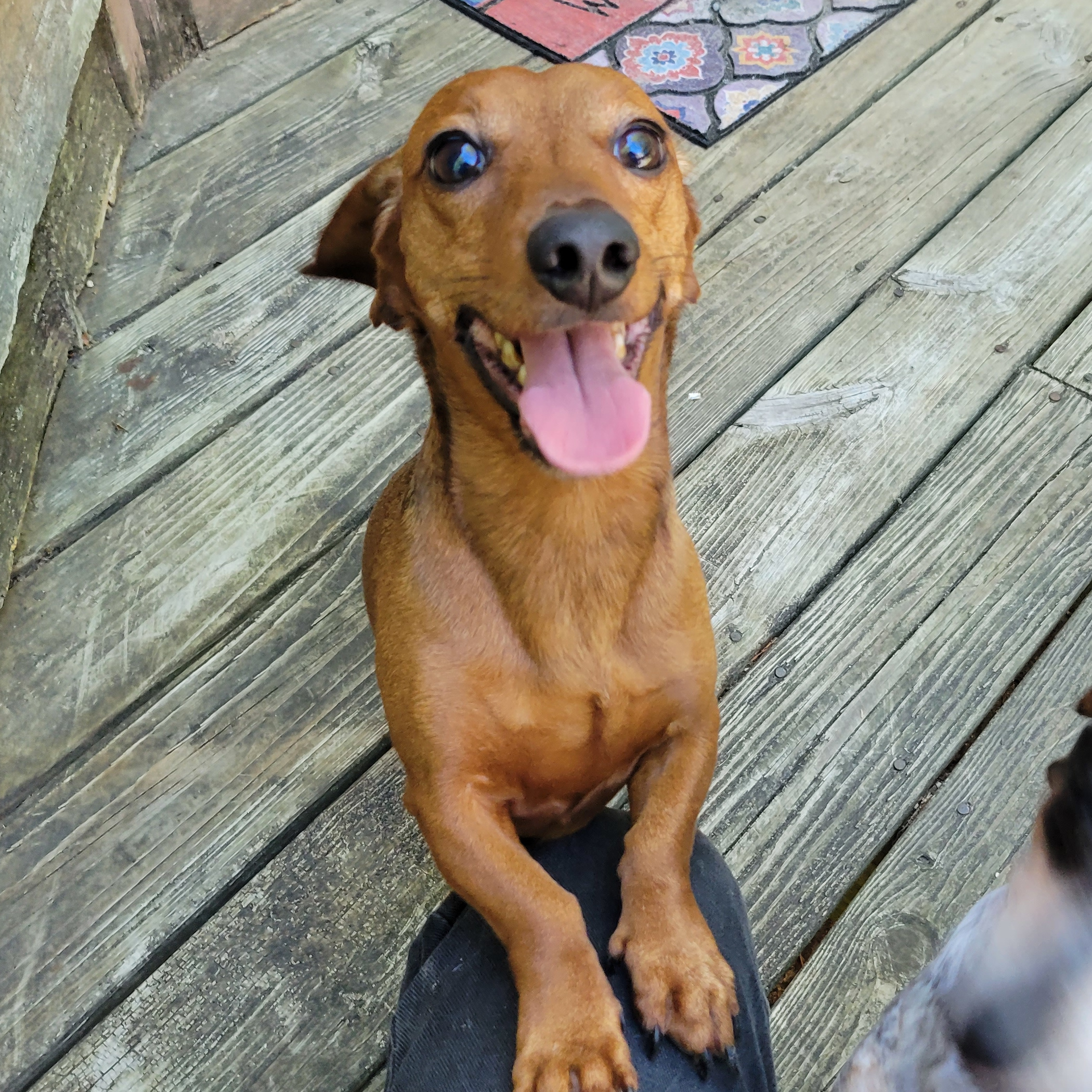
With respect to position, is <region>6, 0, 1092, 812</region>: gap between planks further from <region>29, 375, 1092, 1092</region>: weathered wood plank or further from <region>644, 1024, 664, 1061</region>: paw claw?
<region>644, 1024, 664, 1061</region>: paw claw

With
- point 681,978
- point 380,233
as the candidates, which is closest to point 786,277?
point 380,233

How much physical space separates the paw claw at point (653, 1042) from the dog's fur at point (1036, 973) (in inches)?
37.6

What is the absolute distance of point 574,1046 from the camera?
1.30m

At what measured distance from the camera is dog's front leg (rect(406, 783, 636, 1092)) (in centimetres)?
129

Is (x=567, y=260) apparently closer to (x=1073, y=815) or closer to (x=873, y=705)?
(x=1073, y=815)

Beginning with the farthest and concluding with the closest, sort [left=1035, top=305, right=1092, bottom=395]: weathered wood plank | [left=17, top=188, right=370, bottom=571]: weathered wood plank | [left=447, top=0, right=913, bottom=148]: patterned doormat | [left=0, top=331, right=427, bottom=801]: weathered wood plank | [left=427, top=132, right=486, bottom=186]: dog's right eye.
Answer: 1. [left=447, top=0, right=913, bottom=148]: patterned doormat
2. [left=1035, top=305, right=1092, bottom=395]: weathered wood plank
3. [left=17, top=188, right=370, bottom=571]: weathered wood plank
4. [left=0, top=331, right=427, bottom=801]: weathered wood plank
5. [left=427, top=132, right=486, bottom=186]: dog's right eye

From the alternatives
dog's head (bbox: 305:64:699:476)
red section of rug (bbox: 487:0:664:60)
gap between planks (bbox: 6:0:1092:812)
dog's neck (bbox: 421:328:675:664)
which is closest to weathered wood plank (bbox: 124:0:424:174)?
red section of rug (bbox: 487:0:664:60)

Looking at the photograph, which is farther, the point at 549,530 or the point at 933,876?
the point at 933,876

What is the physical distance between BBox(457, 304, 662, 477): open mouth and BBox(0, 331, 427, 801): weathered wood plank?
3.62 ft

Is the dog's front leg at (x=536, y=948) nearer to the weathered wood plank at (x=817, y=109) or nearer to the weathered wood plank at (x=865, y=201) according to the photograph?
the weathered wood plank at (x=865, y=201)

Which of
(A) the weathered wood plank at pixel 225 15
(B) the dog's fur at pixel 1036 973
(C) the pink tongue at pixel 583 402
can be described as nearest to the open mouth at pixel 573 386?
(C) the pink tongue at pixel 583 402

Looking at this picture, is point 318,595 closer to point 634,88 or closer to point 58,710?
point 58,710

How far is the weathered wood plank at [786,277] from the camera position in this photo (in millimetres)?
2463

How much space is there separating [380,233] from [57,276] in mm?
1408
